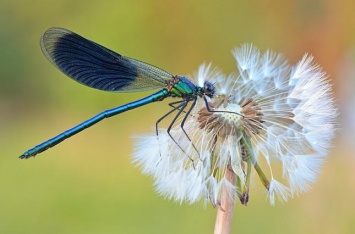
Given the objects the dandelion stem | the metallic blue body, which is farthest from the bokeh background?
the dandelion stem

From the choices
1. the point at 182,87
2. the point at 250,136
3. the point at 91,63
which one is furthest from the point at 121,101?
the point at 250,136

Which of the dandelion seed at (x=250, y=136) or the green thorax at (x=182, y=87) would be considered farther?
the green thorax at (x=182, y=87)

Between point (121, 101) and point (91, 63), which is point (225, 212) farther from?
point (121, 101)

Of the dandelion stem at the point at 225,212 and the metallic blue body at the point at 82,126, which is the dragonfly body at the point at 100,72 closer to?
the metallic blue body at the point at 82,126

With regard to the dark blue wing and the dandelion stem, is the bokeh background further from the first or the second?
the dandelion stem

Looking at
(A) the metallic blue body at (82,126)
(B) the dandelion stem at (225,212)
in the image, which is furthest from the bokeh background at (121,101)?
(B) the dandelion stem at (225,212)

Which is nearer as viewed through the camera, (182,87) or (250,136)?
(250,136)

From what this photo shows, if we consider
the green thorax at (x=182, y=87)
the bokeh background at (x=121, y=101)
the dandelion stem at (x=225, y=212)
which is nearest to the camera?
the dandelion stem at (x=225, y=212)
